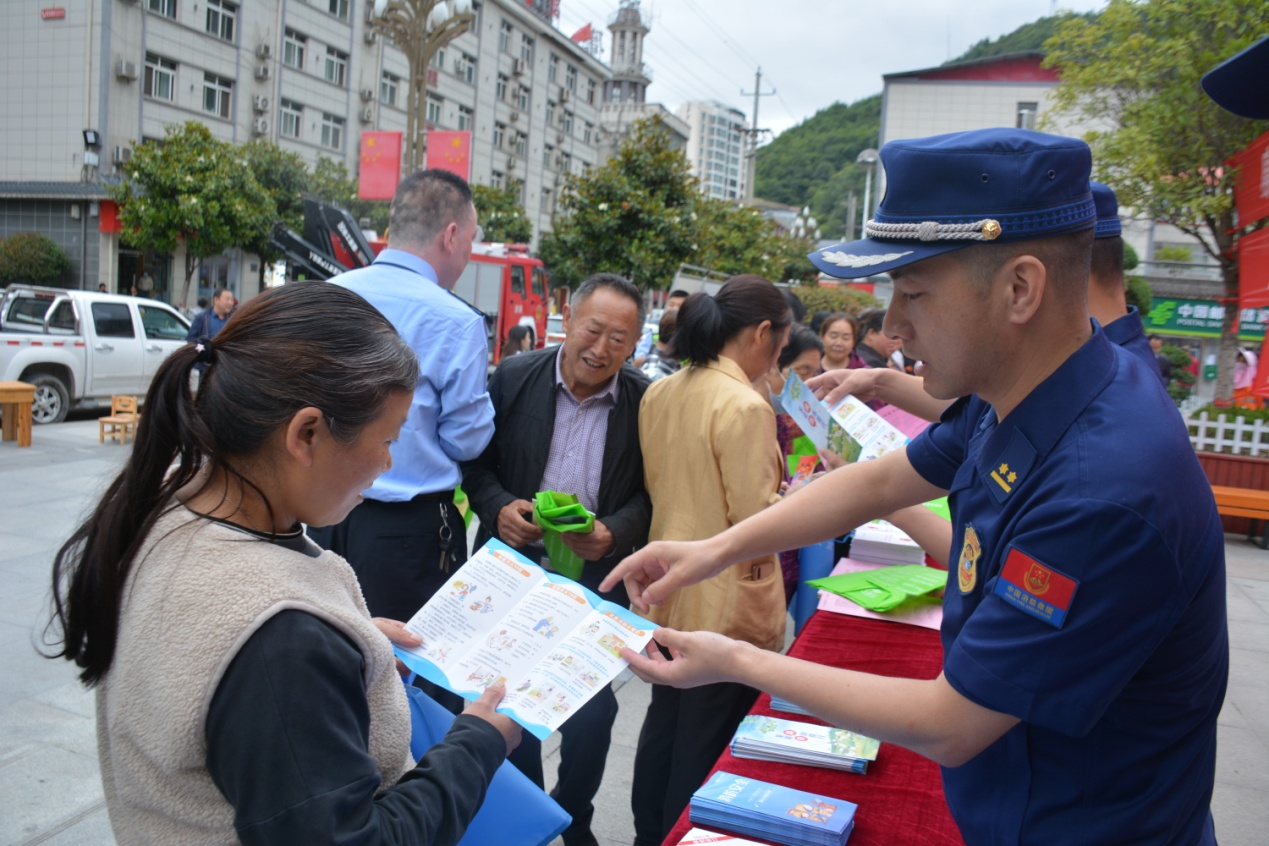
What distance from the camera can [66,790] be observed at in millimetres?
3068

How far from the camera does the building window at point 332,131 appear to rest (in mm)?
30516

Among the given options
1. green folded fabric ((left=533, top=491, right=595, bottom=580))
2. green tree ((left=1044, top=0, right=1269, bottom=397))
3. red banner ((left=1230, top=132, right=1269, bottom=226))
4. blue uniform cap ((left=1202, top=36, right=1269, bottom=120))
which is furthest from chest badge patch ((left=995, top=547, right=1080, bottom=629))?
green tree ((left=1044, top=0, right=1269, bottom=397))

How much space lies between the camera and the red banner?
9.38 ft

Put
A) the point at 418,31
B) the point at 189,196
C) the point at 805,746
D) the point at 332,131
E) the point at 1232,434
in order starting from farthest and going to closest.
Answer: the point at 332,131 → the point at 189,196 → the point at 418,31 → the point at 1232,434 → the point at 805,746

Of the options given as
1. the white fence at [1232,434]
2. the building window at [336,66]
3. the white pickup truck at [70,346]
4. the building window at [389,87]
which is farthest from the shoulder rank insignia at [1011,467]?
the building window at [389,87]

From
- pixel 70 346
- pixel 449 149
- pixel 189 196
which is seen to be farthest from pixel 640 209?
pixel 189 196

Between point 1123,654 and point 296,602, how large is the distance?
1.02 m

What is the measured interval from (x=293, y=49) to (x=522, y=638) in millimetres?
31924

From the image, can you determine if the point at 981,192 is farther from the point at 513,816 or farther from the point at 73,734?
the point at 73,734

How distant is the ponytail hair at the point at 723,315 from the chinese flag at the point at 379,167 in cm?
1214

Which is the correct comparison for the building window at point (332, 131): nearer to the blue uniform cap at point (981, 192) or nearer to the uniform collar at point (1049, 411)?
the blue uniform cap at point (981, 192)

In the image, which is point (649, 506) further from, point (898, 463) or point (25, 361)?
point (25, 361)

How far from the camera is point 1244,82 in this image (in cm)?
154

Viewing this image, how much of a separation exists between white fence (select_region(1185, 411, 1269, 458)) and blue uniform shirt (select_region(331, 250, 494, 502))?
7900 millimetres
